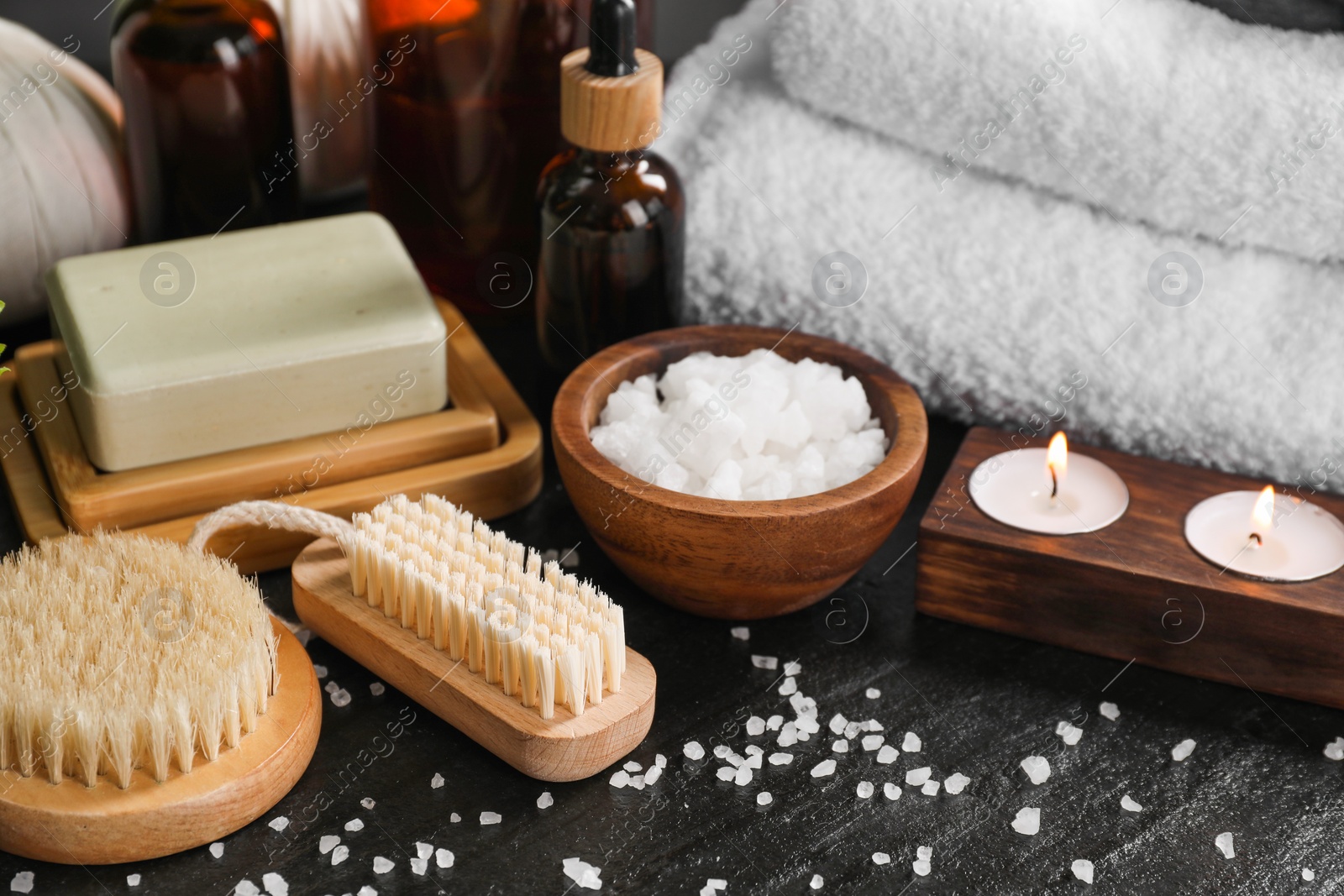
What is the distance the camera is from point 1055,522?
57 centimetres

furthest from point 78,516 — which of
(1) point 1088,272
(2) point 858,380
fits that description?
(1) point 1088,272

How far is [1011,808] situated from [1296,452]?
247 millimetres

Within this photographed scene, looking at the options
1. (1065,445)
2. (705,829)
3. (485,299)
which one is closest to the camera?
(705,829)

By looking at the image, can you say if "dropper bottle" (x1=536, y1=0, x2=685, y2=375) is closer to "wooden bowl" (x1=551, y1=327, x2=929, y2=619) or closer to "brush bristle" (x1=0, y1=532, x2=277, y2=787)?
"wooden bowl" (x1=551, y1=327, x2=929, y2=619)

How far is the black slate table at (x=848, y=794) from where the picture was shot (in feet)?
1.55

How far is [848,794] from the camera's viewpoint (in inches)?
20.0

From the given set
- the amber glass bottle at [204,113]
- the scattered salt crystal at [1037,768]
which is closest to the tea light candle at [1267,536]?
the scattered salt crystal at [1037,768]

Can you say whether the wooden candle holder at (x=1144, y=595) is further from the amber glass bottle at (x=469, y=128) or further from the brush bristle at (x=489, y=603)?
the amber glass bottle at (x=469, y=128)

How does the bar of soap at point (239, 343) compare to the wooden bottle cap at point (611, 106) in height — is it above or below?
below

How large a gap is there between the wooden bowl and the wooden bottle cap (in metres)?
0.11

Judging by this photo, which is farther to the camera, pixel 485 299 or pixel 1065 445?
pixel 485 299

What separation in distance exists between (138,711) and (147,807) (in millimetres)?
34

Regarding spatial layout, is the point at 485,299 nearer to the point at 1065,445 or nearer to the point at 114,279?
the point at 114,279

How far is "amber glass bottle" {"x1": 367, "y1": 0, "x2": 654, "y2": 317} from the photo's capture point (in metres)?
0.71
